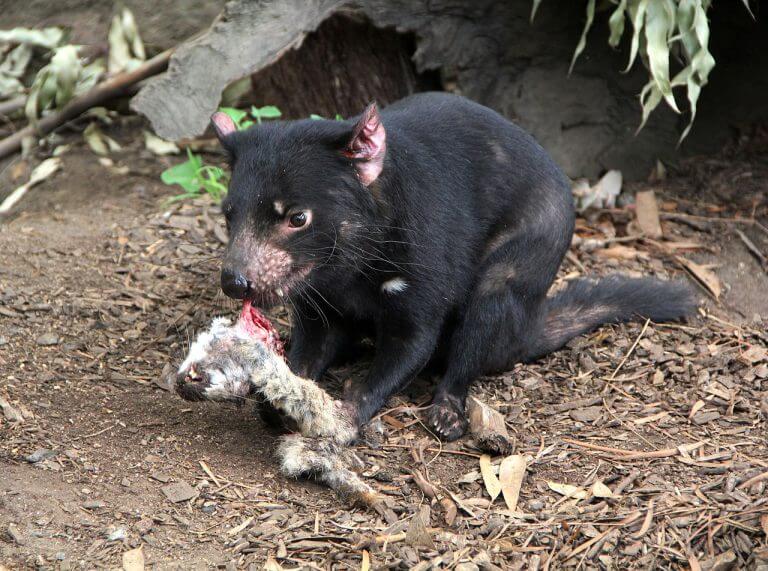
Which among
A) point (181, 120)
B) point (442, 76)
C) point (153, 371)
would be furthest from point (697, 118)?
point (153, 371)

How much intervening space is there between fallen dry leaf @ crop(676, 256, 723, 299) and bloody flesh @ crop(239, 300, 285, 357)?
271cm

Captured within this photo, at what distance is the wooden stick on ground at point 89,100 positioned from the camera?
6434 millimetres

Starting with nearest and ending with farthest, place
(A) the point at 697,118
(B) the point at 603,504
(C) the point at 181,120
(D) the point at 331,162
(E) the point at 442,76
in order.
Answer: (B) the point at 603,504 < (D) the point at 331,162 < (C) the point at 181,120 < (E) the point at 442,76 < (A) the point at 697,118

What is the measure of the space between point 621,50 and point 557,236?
2.16 meters

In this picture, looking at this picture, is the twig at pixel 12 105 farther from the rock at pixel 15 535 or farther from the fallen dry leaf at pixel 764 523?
the fallen dry leaf at pixel 764 523

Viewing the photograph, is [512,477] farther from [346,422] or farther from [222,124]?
[222,124]

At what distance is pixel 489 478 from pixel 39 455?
179 centimetres

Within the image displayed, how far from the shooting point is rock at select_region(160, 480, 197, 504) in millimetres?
3613

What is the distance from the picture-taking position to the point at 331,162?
4023 millimetres

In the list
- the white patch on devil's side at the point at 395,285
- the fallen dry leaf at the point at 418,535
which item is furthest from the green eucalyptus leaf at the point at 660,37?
the fallen dry leaf at the point at 418,535

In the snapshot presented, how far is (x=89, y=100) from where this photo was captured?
21.4 feet

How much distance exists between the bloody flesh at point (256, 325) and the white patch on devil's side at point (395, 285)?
564 mm

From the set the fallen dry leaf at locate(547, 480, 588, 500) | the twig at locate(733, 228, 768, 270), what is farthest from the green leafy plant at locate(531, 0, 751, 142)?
the fallen dry leaf at locate(547, 480, 588, 500)

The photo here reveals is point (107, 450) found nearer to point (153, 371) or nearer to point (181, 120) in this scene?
point (153, 371)
